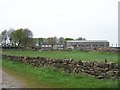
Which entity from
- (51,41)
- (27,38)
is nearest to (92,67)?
(27,38)

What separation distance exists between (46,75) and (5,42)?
106m

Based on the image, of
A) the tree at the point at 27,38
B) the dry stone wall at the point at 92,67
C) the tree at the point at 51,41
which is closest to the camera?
the dry stone wall at the point at 92,67

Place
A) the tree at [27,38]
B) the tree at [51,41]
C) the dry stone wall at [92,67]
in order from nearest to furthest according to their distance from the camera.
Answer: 1. the dry stone wall at [92,67]
2. the tree at [27,38]
3. the tree at [51,41]

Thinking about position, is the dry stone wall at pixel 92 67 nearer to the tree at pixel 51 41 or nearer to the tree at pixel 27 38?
the tree at pixel 27 38

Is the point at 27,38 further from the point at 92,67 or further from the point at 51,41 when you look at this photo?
the point at 92,67

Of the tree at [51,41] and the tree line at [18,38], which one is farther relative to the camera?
the tree at [51,41]

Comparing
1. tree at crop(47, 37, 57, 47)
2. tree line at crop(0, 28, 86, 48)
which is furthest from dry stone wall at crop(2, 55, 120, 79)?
tree at crop(47, 37, 57, 47)

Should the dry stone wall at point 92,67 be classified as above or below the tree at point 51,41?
below

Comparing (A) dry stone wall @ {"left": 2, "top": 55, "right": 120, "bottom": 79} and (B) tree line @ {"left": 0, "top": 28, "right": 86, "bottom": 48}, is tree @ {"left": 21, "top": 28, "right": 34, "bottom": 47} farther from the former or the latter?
(A) dry stone wall @ {"left": 2, "top": 55, "right": 120, "bottom": 79}

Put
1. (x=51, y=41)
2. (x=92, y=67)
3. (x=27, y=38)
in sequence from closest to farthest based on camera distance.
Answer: (x=92, y=67)
(x=27, y=38)
(x=51, y=41)

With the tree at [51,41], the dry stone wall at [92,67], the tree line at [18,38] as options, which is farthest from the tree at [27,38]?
the dry stone wall at [92,67]

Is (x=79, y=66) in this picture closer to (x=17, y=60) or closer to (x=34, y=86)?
(x=34, y=86)

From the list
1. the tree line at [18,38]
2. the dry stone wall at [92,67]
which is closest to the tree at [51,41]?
the tree line at [18,38]

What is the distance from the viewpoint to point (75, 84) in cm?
1875
